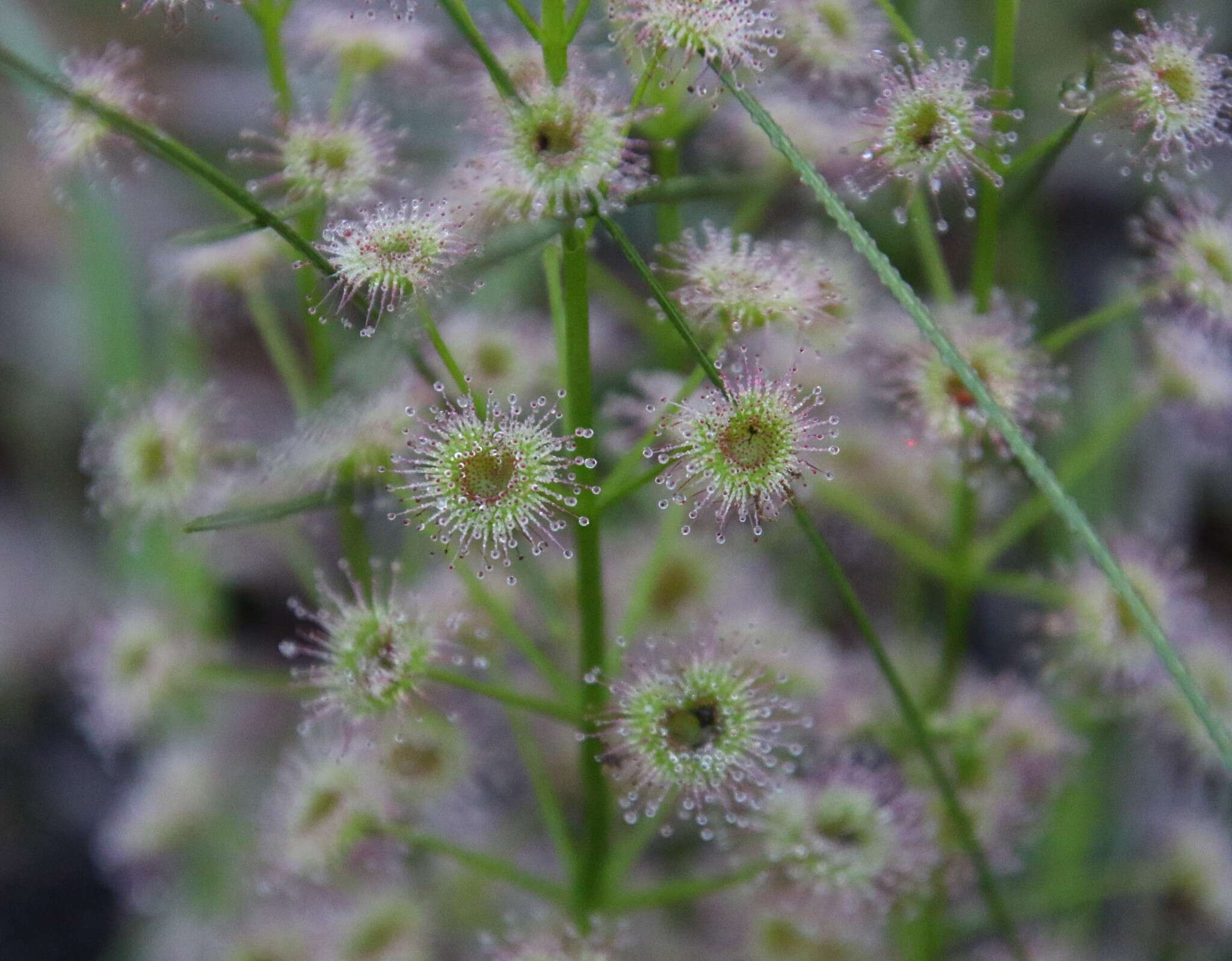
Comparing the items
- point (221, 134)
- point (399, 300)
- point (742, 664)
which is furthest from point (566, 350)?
point (221, 134)

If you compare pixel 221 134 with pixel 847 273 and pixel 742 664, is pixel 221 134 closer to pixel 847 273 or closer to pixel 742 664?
pixel 847 273

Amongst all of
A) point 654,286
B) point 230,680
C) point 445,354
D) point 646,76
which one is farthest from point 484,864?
point 646,76

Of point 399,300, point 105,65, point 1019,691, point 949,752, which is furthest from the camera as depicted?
point 1019,691

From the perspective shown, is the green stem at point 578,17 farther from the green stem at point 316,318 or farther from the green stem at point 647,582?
the green stem at point 647,582

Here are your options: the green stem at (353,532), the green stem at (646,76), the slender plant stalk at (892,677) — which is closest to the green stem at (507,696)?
the green stem at (353,532)

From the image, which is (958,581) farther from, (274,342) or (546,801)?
(274,342)

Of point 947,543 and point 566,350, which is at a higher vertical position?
point 947,543
